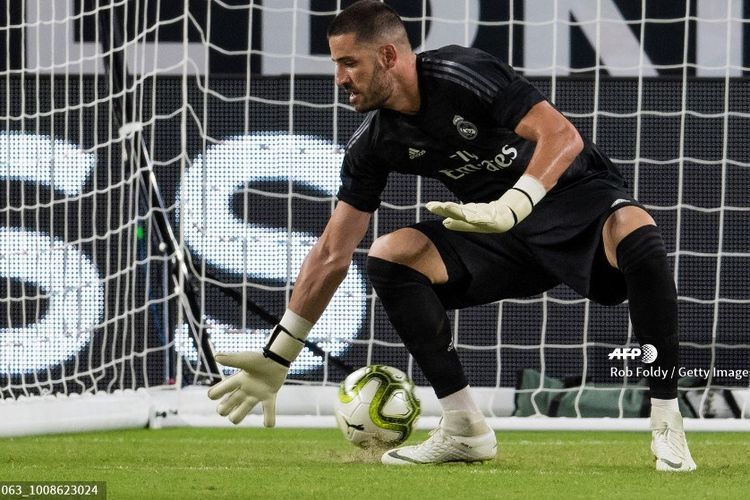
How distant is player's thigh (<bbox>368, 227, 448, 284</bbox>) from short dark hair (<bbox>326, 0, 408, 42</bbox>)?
54cm

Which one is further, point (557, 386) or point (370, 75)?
point (557, 386)

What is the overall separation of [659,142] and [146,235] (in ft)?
7.51

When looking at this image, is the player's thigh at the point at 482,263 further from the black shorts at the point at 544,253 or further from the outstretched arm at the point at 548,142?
the outstretched arm at the point at 548,142

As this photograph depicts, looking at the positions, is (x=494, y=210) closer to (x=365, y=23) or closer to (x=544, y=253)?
(x=544, y=253)

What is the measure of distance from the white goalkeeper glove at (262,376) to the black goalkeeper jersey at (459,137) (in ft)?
1.32

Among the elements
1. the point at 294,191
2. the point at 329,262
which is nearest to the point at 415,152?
the point at 329,262

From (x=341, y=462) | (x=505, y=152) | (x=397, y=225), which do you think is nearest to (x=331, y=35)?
(x=505, y=152)

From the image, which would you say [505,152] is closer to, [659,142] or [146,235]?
[659,142]

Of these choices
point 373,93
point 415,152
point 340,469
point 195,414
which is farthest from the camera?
point 195,414

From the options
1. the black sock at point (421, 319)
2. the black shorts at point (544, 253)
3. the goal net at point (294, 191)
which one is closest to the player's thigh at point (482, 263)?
the black shorts at point (544, 253)

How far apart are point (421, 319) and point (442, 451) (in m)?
0.35

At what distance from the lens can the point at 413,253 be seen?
3531 mm

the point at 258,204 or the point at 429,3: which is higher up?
the point at 429,3

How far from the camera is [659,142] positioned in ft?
18.6
